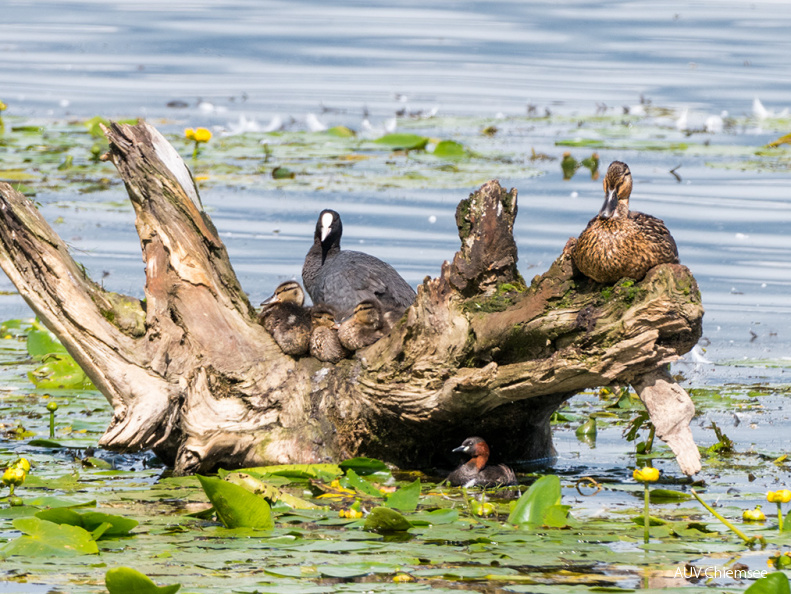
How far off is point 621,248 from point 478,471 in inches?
55.9

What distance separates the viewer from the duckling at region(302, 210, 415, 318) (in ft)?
29.5

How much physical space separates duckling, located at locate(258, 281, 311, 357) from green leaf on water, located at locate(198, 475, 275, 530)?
6.32 feet

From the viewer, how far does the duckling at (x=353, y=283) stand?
900cm

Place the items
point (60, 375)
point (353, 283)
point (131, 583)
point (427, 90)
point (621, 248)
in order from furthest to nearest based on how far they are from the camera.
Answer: point (427, 90) < point (353, 283) < point (60, 375) < point (621, 248) < point (131, 583)

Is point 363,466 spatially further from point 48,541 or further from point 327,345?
point 48,541

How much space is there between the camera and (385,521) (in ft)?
17.8

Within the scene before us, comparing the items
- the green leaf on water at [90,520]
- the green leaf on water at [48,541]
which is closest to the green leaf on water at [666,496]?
the green leaf on water at [90,520]

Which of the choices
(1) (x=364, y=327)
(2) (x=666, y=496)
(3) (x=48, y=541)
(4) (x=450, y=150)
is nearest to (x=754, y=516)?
(2) (x=666, y=496)

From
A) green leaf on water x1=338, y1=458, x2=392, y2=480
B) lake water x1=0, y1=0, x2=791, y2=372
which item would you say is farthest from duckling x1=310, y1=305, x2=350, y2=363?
lake water x1=0, y1=0, x2=791, y2=372

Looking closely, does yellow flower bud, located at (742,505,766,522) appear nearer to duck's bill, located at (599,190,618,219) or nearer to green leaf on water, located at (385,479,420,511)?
green leaf on water, located at (385,479,420,511)

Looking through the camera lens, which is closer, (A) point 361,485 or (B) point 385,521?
(B) point 385,521

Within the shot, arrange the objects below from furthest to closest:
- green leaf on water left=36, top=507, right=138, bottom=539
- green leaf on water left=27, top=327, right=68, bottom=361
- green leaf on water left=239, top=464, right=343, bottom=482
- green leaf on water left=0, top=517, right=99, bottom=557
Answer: green leaf on water left=27, top=327, right=68, bottom=361 < green leaf on water left=239, top=464, right=343, bottom=482 < green leaf on water left=36, top=507, right=138, bottom=539 < green leaf on water left=0, top=517, right=99, bottom=557

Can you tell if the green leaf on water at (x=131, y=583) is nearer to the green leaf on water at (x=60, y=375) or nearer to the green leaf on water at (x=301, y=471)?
the green leaf on water at (x=301, y=471)

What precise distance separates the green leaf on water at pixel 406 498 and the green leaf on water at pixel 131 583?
1.79m
